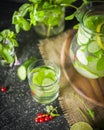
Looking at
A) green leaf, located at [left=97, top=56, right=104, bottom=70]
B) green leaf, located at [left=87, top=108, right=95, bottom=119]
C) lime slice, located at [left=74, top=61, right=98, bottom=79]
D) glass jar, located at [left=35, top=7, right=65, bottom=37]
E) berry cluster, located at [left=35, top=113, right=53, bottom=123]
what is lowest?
green leaf, located at [left=87, top=108, right=95, bottom=119]

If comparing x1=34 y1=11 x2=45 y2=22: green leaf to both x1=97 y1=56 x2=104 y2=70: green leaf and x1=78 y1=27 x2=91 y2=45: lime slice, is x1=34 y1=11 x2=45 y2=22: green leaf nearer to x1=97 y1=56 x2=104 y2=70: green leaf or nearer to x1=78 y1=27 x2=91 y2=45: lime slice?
x1=78 y1=27 x2=91 y2=45: lime slice

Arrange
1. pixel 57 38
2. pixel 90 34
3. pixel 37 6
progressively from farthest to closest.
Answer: pixel 57 38
pixel 37 6
pixel 90 34

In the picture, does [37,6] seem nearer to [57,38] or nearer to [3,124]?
[57,38]

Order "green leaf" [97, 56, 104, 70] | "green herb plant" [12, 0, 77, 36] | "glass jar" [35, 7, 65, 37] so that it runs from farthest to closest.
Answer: "glass jar" [35, 7, 65, 37] < "green herb plant" [12, 0, 77, 36] < "green leaf" [97, 56, 104, 70]

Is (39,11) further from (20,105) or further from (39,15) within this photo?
(20,105)

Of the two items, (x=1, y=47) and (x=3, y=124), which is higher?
(x=1, y=47)

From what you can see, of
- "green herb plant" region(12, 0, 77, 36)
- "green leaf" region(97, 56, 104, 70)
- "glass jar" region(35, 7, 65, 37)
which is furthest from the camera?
"glass jar" region(35, 7, 65, 37)

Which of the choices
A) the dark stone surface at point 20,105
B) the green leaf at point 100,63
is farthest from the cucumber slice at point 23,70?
the green leaf at point 100,63

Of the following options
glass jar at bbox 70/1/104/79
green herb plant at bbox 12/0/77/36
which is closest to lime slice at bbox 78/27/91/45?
glass jar at bbox 70/1/104/79

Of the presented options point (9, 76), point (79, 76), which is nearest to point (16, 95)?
point (9, 76)
